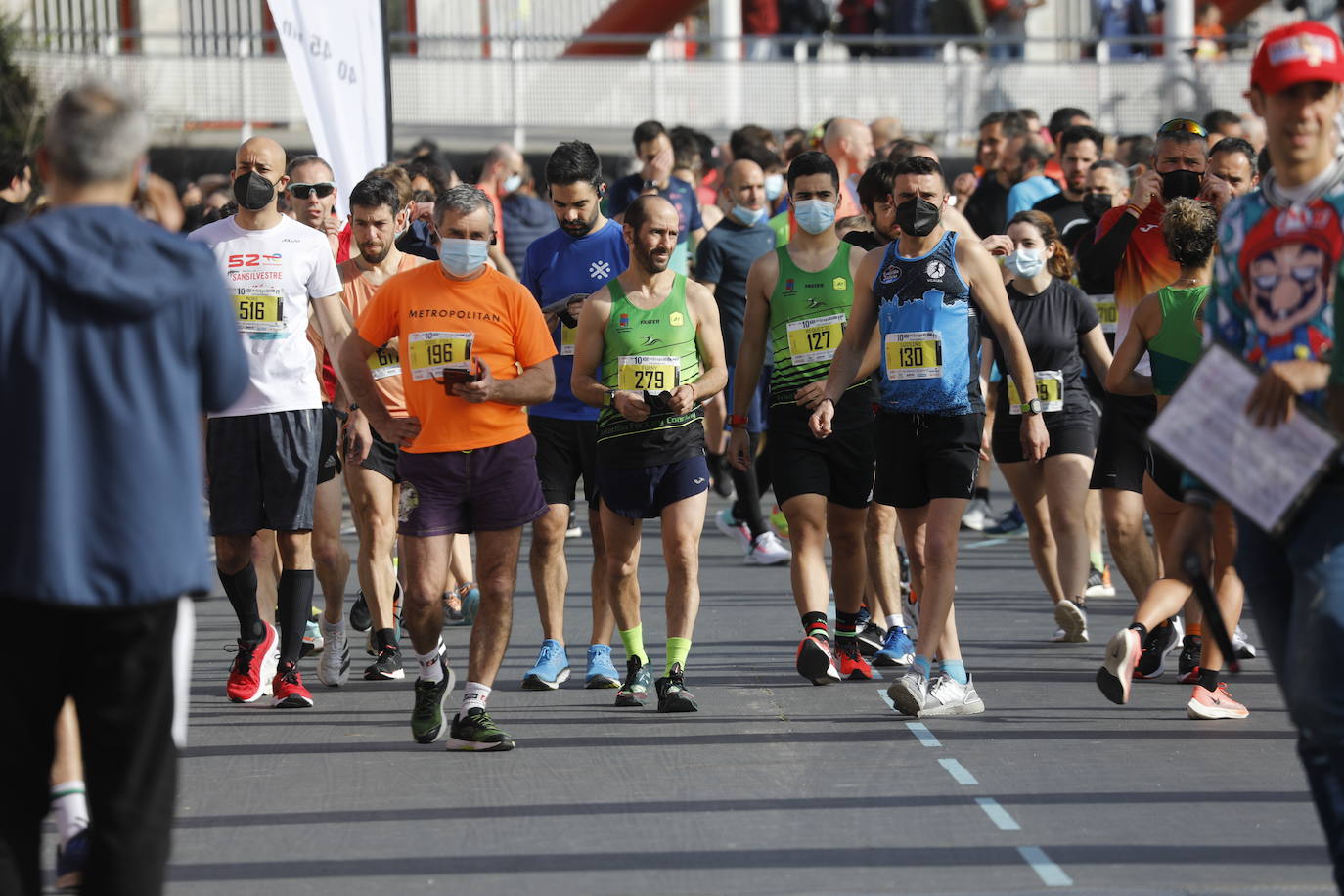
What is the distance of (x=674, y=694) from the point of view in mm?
8250

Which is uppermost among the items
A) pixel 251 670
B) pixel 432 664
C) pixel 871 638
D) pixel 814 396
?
pixel 814 396

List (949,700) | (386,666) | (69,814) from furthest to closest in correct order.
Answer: (386,666)
(949,700)
(69,814)

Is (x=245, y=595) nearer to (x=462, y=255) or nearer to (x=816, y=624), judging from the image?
(x=462, y=255)

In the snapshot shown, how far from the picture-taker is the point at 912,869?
19.1 ft

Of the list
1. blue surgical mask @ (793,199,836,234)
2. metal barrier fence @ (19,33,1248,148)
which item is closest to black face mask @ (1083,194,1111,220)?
blue surgical mask @ (793,199,836,234)

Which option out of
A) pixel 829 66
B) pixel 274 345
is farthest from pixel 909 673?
pixel 829 66

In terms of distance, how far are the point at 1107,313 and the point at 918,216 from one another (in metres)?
3.36

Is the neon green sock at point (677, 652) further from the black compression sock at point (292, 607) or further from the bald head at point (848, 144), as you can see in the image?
the bald head at point (848, 144)

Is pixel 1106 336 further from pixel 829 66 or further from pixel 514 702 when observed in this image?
pixel 829 66

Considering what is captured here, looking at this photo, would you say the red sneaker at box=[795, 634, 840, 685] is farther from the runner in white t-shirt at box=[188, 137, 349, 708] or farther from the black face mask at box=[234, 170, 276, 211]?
the black face mask at box=[234, 170, 276, 211]

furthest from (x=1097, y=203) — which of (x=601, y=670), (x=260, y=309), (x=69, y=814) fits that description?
(x=69, y=814)

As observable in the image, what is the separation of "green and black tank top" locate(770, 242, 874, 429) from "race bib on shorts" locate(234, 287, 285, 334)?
2.09 metres

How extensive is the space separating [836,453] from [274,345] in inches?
93.4

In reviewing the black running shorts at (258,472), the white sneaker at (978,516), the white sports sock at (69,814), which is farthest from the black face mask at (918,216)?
the white sneaker at (978,516)
